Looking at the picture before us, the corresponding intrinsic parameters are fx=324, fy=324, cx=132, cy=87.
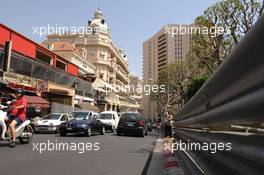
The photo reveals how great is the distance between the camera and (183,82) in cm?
5512

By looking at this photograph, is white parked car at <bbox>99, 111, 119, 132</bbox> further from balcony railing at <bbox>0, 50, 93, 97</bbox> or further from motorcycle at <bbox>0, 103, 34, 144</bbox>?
motorcycle at <bbox>0, 103, 34, 144</bbox>

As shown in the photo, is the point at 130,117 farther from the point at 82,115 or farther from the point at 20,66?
the point at 20,66

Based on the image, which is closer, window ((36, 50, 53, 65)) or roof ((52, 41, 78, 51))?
window ((36, 50, 53, 65))

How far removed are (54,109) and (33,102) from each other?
295 inches

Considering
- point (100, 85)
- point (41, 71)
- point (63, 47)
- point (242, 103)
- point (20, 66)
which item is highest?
point (63, 47)

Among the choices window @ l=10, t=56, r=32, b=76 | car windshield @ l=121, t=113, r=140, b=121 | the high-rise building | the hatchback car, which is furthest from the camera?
the high-rise building

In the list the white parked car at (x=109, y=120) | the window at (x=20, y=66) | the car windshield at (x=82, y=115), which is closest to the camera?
the car windshield at (x=82, y=115)

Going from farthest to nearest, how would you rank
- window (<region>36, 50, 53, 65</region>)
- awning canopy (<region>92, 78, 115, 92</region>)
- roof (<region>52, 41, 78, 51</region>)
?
awning canopy (<region>92, 78, 115, 92</region>) < roof (<region>52, 41, 78, 51</region>) < window (<region>36, 50, 53, 65</region>)

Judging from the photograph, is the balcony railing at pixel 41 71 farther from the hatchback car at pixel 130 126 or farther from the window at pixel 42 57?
the hatchback car at pixel 130 126

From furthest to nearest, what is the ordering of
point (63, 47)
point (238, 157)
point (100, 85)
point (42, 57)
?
point (100, 85) < point (63, 47) < point (42, 57) < point (238, 157)

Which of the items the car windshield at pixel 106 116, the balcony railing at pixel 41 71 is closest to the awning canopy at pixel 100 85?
the balcony railing at pixel 41 71

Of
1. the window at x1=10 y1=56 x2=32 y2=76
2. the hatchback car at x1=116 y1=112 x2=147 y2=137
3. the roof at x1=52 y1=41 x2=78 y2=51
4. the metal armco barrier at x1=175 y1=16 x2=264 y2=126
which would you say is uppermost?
the roof at x1=52 y1=41 x2=78 y2=51

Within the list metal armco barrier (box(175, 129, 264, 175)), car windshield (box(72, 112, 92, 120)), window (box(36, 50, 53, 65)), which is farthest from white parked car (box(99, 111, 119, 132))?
metal armco barrier (box(175, 129, 264, 175))

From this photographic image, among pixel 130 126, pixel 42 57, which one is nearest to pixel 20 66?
pixel 42 57
